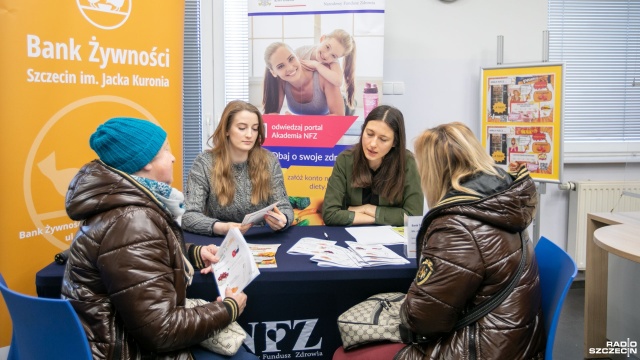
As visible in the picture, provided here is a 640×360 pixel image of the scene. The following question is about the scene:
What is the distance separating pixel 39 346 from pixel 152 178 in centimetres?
53

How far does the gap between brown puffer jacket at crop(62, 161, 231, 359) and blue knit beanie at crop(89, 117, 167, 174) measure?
60 mm

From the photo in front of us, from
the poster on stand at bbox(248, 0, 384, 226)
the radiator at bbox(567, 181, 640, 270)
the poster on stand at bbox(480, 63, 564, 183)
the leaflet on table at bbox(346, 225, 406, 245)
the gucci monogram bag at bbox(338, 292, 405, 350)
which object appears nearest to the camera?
the gucci monogram bag at bbox(338, 292, 405, 350)

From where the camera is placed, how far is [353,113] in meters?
3.53

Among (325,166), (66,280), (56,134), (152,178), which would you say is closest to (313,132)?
(325,166)

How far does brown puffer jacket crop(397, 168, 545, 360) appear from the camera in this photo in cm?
146

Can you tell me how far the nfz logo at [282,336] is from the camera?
6.72 ft

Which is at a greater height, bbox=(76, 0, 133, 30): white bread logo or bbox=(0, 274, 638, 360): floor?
bbox=(76, 0, 133, 30): white bread logo

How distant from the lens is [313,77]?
354cm

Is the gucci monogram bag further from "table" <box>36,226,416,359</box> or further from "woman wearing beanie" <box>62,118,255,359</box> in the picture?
"woman wearing beanie" <box>62,118,255,359</box>

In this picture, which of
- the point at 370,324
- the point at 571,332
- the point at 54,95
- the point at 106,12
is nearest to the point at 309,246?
the point at 370,324

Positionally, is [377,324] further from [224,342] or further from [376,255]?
[224,342]

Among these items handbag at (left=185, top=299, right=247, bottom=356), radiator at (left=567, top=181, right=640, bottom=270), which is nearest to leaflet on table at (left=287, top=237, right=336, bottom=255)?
handbag at (left=185, top=299, right=247, bottom=356)

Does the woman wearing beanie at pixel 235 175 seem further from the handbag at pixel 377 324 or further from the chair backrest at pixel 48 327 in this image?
the chair backrest at pixel 48 327

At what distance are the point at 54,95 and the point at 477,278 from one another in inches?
82.4
